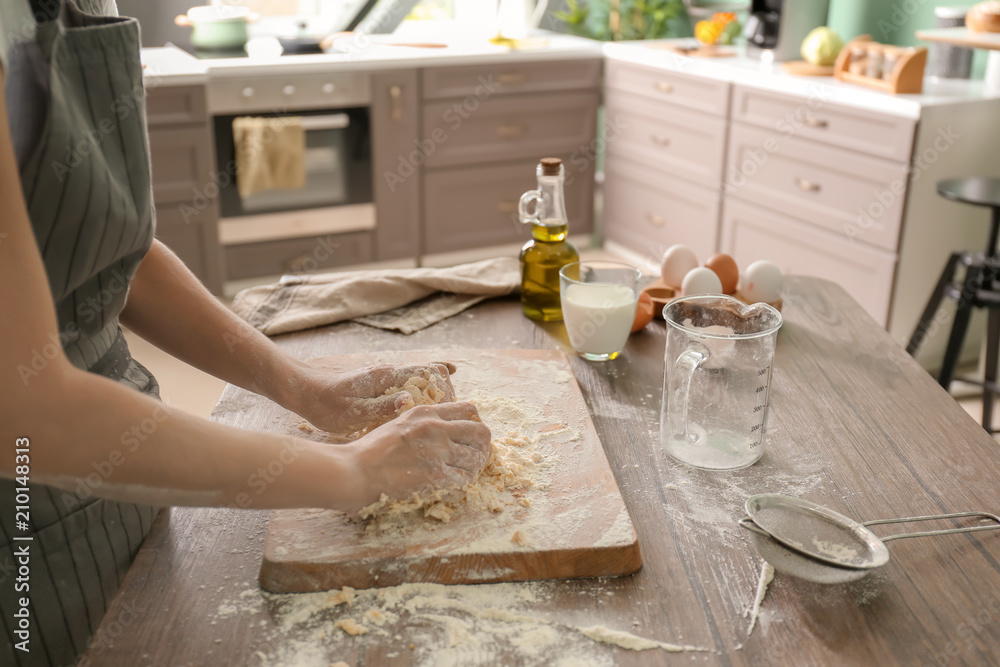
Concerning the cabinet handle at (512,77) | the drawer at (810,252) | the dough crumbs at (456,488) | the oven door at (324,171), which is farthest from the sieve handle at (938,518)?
the cabinet handle at (512,77)

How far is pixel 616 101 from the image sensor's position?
12.1 ft

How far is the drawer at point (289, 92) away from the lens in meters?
3.07

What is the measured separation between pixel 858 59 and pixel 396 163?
170 cm

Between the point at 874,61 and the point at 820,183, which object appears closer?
the point at 874,61

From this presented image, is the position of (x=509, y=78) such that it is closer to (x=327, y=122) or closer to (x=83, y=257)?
(x=327, y=122)

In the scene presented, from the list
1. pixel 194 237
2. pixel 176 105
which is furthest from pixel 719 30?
pixel 194 237

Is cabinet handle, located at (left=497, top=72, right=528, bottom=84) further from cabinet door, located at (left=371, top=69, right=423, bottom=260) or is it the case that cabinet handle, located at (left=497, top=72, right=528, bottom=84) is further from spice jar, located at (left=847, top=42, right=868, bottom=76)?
spice jar, located at (left=847, top=42, right=868, bottom=76)

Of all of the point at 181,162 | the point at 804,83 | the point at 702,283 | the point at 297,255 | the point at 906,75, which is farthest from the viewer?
the point at 297,255

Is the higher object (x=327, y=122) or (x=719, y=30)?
(x=719, y=30)

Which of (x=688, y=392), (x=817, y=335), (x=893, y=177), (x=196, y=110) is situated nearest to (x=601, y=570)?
(x=688, y=392)

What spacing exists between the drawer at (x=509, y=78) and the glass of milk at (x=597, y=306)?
2361 mm

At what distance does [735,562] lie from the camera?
75cm

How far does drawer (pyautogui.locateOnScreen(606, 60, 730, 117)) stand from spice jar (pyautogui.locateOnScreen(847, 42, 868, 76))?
0.45 metres

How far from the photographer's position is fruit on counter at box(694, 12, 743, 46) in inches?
132
